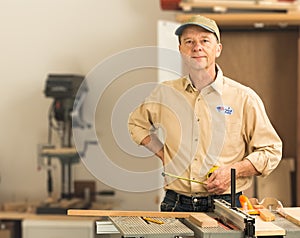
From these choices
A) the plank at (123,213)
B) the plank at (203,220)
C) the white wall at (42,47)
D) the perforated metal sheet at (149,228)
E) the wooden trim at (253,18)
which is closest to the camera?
the perforated metal sheet at (149,228)

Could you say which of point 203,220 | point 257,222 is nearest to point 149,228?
point 203,220

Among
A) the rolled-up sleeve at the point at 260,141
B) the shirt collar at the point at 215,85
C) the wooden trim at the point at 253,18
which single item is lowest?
the rolled-up sleeve at the point at 260,141

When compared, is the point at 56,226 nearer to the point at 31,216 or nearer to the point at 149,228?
the point at 31,216

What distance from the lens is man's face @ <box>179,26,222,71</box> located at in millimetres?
2781

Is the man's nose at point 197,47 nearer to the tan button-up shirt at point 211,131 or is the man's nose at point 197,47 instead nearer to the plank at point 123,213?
the tan button-up shirt at point 211,131

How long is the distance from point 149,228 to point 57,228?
2300mm

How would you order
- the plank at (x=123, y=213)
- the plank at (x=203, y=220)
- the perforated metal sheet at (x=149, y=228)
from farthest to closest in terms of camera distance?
the plank at (x=123, y=213) < the plank at (x=203, y=220) < the perforated metal sheet at (x=149, y=228)

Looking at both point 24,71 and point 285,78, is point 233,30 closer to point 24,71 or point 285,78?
point 285,78

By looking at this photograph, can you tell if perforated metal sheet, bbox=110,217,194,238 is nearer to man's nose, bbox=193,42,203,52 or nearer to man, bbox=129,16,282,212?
man, bbox=129,16,282,212

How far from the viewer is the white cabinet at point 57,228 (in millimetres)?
4371

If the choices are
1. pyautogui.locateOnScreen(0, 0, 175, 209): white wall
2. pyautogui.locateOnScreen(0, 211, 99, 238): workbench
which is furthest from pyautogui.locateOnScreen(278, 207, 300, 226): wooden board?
pyautogui.locateOnScreen(0, 0, 175, 209): white wall

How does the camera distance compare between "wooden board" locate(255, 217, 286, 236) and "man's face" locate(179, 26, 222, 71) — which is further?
"man's face" locate(179, 26, 222, 71)

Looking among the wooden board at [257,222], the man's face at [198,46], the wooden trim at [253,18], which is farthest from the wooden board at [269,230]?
the wooden trim at [253,18]

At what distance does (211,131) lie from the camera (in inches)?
112
